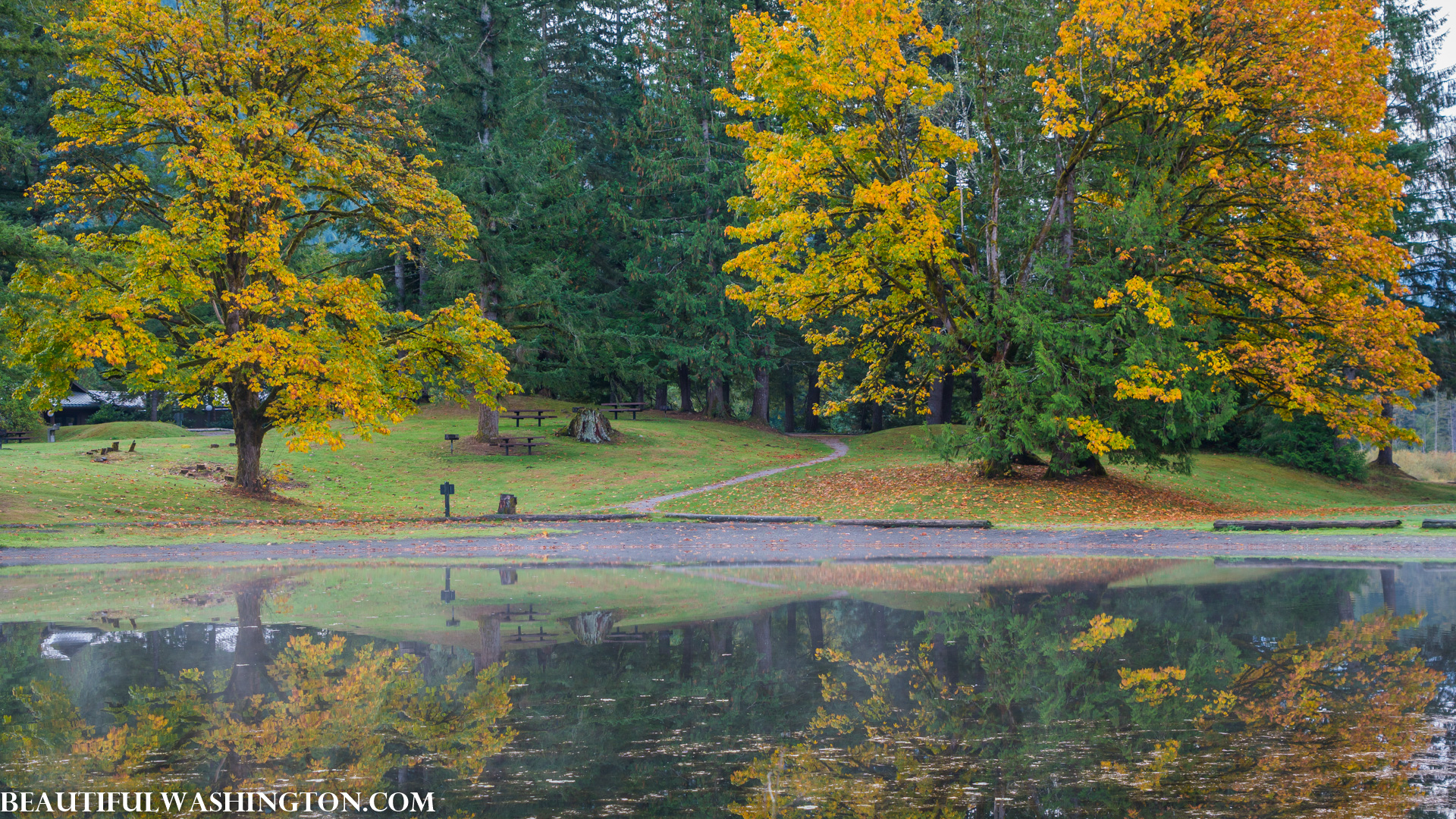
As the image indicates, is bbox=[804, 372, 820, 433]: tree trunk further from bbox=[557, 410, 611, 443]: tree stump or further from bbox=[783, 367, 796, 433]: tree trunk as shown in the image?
bbox=[557, 410, 611, 443]: tree stump

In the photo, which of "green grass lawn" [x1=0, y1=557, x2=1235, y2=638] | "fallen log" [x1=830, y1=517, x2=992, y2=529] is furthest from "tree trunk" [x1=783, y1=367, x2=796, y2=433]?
"green grass lawn" [x1=0, y1=557, x2=1235, y2=638]

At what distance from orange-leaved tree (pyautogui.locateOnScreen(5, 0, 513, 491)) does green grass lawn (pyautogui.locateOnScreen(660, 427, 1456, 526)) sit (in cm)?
761

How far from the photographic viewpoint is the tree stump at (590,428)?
124 ft

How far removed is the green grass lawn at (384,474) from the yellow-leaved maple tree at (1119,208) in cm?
829

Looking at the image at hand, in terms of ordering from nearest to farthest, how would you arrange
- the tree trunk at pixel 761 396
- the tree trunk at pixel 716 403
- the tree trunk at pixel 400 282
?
the tree trunk at pixel 400 282 → the tree trunk at pixel 716 403 → the tree trunk at pixel 761 396

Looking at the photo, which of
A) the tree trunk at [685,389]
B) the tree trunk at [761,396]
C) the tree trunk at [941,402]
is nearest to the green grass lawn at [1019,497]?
the tree trunk at [941,402]

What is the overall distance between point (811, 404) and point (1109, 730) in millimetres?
56371

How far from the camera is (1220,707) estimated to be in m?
6.41

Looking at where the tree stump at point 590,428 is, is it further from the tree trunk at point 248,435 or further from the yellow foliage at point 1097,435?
the yellow foliage at point 1097,435

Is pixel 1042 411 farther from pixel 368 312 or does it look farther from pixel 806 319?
pixel 368 312

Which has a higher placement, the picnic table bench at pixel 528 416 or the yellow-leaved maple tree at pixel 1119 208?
the yellow-leaved maple tree at pixel 1119 208

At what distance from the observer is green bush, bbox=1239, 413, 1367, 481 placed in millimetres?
36938

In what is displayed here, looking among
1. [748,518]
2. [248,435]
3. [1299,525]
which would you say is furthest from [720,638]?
[248,435]

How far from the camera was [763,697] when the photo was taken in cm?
690
